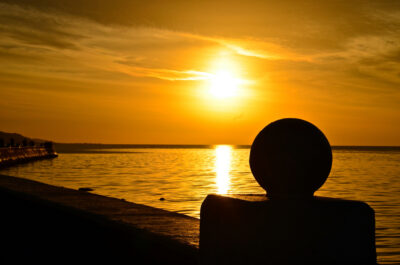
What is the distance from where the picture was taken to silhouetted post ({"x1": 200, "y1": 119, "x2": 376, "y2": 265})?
5.59m

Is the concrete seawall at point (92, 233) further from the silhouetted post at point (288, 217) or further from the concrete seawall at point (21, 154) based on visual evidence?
the concrete seawall at point (21, 154)

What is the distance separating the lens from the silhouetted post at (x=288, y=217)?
18.3 ft

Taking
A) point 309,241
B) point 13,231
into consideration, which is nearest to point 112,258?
point 13,231

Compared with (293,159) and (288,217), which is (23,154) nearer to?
(293,159)

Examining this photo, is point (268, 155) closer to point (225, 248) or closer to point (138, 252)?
point (225, 248)

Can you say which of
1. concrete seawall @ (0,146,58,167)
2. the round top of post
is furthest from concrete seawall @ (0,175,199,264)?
concrete seawall @ (0,146,58,167)

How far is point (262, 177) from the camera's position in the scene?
626cm

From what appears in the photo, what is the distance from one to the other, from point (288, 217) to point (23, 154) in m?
68.1

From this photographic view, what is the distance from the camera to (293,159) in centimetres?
599

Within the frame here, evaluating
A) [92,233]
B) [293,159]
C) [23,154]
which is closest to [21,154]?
[23,154]

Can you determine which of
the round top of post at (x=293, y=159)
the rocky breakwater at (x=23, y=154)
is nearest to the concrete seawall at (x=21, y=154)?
the rocky breakwater at (x=23, y=154)

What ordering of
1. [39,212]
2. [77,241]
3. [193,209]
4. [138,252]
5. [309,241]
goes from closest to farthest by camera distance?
1. [309,241]
2. [138,252]
3. [77,241]
4. [39,212]
5. [193,209]

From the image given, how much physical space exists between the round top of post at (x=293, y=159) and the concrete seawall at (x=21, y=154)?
2076 inches

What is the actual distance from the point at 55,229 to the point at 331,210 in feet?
23.4
